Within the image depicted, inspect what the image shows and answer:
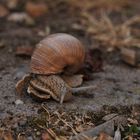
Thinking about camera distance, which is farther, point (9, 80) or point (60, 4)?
point (60, 4)

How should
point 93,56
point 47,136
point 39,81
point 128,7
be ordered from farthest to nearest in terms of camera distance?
1. point 128,7
2. point 93,56
3. point 39,81
4. point 47,136

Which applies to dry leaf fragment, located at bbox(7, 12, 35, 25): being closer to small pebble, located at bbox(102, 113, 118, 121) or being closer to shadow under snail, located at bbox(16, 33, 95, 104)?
shadow under snail, located at bbox(16, 33, 95, 104)

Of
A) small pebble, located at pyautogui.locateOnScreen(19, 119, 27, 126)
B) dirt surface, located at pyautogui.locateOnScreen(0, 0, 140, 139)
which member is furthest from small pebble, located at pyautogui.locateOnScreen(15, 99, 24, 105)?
small pebble, located at pyautogui.locateOnScreen(19, 119, 27, 126)

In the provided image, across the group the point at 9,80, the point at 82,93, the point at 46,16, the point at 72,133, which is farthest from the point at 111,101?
the point at 46,16

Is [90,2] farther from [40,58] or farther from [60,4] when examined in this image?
[40,58]

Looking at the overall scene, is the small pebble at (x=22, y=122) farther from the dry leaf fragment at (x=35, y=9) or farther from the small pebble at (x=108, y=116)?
the dry leaf fragment at (x=35, y=9)

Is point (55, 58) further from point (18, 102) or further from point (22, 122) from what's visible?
point (22, 122)

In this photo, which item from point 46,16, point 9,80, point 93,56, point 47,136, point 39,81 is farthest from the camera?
point 46,16

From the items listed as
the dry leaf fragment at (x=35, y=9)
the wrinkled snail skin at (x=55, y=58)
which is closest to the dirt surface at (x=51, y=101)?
the wrinkled snail skin at (x=55, y=58)
